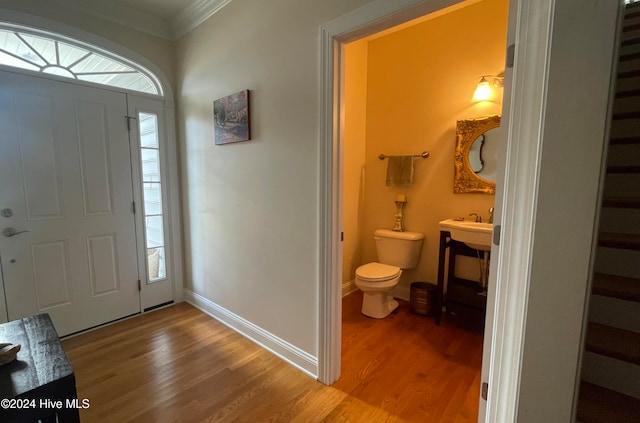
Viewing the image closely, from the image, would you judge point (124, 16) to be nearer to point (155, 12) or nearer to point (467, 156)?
point (155, 12)

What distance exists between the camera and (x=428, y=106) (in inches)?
105

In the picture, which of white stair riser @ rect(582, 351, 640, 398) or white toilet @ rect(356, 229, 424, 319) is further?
white toilet @ rect(356, 229, 424, 319)

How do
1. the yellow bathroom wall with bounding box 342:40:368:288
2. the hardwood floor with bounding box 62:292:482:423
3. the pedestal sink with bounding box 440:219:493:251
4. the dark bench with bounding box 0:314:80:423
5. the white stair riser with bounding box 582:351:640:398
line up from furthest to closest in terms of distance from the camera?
the yellow bathroom wall with bounding box 342:40:368:288
the pedestal sink with bounding box 440:219:493:251
the hardwood floor with bounding box 62:292:482:423
the white stair riser with bounding box 582:351:640:398
the dark bench with bounding box 0:314:80:423

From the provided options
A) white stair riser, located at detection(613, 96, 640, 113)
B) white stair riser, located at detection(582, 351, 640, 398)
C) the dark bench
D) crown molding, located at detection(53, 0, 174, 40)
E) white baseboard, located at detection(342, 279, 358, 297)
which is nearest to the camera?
the dark bench

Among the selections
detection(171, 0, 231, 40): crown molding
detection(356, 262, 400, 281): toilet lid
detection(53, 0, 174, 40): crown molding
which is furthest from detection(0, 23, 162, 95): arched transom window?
detection(356, 262, 400, 281): toilet lid

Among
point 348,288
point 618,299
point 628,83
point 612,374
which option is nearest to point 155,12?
point 348,288

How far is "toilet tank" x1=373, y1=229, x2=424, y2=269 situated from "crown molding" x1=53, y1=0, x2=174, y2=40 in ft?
9.28

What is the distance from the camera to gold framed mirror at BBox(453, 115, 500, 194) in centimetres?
237

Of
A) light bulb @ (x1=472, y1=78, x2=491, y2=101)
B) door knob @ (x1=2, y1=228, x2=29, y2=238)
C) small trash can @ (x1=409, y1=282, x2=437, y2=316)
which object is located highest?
light bulb @ (x1=472, y1=78, x2=491, y2=101)

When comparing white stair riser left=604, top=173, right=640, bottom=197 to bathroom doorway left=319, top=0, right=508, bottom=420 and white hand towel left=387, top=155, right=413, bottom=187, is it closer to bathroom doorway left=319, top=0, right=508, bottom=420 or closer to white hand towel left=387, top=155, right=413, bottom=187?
bathroom doorway left=319, top=0, right=508, bottom=420

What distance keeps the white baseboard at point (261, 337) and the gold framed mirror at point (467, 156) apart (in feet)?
6.19

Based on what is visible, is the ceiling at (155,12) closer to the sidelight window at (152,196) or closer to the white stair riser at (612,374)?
the sidelight window at (152,196)

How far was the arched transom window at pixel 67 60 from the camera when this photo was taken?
6.66ft

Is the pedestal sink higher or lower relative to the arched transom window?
lower
